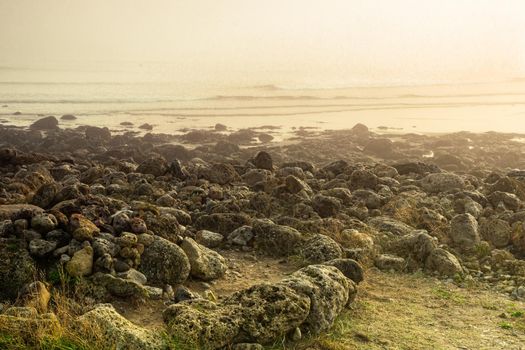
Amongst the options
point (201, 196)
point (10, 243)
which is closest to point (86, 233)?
point (10, 243)

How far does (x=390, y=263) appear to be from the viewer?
11414 millimetres

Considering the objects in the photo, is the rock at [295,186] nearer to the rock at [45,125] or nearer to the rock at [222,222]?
the rock at [222,222]

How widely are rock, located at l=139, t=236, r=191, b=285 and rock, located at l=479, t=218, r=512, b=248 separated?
809 cm

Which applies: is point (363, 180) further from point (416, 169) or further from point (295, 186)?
point (416, 169)

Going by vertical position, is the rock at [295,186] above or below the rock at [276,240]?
above

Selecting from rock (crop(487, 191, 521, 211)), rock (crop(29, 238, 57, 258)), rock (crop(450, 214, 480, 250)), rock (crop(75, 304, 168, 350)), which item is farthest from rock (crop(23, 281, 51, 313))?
rock (crop(487, 191, 521, 211))

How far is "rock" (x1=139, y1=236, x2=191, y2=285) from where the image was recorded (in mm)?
9148

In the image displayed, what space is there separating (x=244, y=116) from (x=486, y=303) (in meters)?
59.3

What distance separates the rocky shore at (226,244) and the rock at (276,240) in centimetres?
3

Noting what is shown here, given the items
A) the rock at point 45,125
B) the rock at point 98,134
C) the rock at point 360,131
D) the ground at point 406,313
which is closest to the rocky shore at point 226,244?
the ground at point 406,313

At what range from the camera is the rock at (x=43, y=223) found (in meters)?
9.29

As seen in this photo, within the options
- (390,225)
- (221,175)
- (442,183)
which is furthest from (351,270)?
(221,175)

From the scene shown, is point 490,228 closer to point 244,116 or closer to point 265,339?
point 265,339

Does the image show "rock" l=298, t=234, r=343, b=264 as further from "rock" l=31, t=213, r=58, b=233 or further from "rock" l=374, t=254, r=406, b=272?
"rock" l=31, t=213, r=58, b=233
